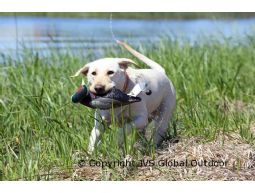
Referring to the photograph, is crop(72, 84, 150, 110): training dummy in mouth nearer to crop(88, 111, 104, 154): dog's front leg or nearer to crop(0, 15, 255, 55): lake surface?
crop(88, 111, 104, 154): dog's front leg

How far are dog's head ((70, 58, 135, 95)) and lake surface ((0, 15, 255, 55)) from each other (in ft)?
10.5

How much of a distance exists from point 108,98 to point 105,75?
0.19 meters

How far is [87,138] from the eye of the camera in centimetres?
591

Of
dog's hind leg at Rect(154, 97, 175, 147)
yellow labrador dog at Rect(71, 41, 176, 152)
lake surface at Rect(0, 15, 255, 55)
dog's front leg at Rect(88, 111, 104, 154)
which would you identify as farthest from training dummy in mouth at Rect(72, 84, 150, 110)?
lake surface at Rect(0, 15, 255, 55)

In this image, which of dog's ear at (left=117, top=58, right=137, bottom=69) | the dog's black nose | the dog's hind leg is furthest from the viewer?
the dog's hind leg

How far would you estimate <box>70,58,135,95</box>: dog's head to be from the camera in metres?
5.26

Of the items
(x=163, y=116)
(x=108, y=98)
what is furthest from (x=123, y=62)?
(x=163, y=116)

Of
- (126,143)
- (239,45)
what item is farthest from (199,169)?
(239,45)

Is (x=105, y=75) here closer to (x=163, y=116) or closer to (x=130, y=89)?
(x=130, y=89)

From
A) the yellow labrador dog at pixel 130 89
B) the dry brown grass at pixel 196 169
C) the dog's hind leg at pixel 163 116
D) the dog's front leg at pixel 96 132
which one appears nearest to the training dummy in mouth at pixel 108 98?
the yellow labrador dog at pixel 130 89

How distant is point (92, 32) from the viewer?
13.3 metres

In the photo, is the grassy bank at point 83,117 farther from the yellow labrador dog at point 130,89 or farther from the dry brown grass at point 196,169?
the yellow labrador dog at point 130,89

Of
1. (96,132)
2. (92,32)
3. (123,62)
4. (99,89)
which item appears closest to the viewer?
(99,89)

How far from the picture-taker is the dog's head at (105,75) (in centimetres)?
526
